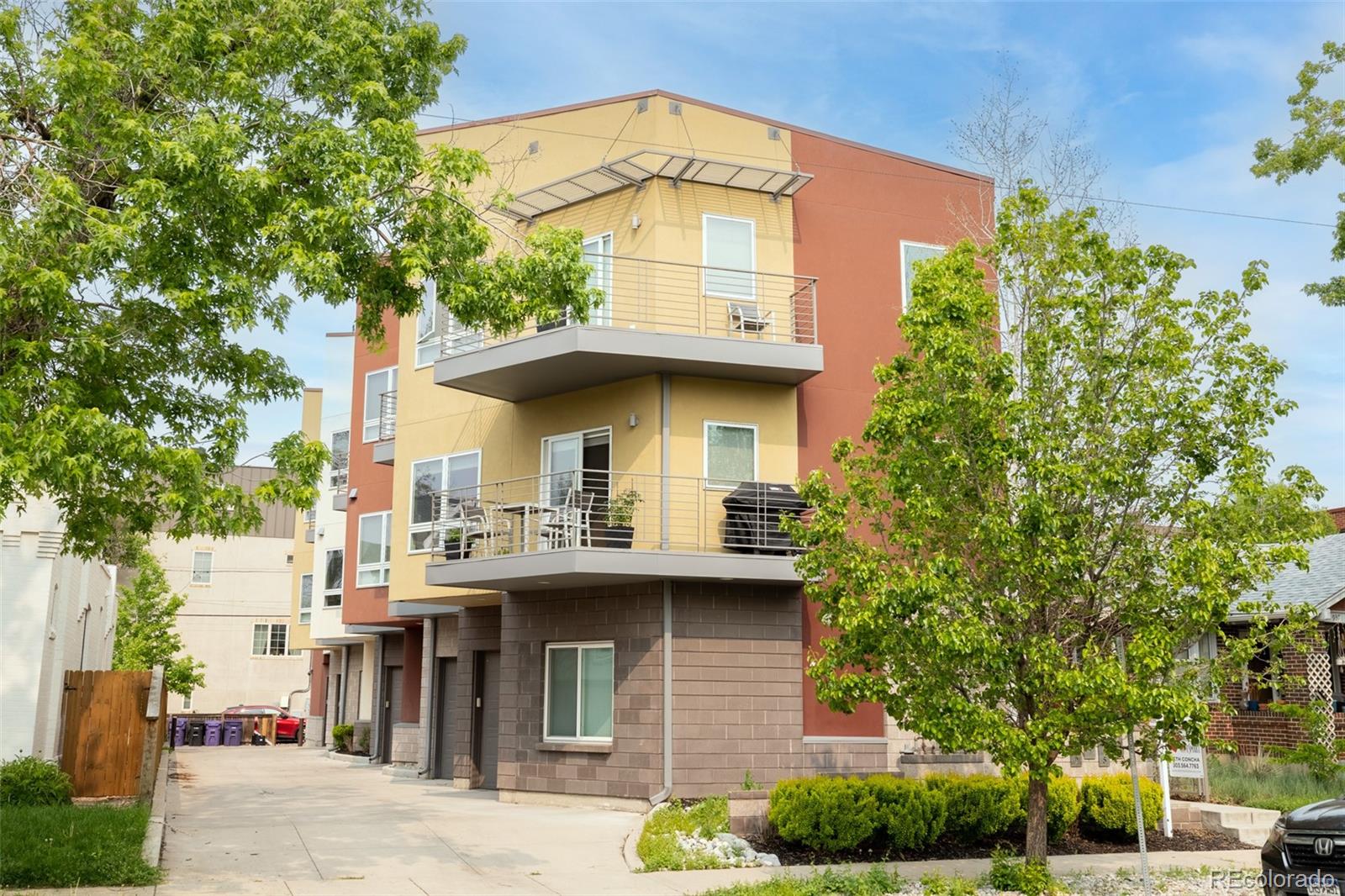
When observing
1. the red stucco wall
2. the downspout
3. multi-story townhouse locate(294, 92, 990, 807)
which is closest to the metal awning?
multi-story townhouse locate(294, 92, 990, 807)

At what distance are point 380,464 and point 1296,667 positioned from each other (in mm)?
20996

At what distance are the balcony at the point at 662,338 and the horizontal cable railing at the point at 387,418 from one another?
7.45 metres

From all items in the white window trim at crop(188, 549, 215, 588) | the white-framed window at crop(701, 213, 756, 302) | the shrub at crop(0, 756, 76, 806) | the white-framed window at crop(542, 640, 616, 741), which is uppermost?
the white-framed window at crop(701, 213, 756, 302)

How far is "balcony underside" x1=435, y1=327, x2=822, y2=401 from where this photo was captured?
1859cm

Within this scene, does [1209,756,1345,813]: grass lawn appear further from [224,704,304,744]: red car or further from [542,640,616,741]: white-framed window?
[224,704,304,744]: red car

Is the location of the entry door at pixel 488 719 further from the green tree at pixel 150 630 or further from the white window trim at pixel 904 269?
the green tree at pixel 150 630

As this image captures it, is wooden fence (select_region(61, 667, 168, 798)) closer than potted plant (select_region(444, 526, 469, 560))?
Yes

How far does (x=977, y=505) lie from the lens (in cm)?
1269

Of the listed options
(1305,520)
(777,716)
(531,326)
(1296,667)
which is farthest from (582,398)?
(1296,667)

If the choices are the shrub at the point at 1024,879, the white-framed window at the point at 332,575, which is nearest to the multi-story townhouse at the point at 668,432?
the shrub at the point at 1024,879

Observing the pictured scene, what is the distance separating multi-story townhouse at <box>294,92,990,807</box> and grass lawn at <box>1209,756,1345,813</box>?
579 centimetres

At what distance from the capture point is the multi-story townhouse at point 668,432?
730 inches

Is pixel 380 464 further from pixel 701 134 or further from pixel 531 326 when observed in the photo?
pixel 701 134

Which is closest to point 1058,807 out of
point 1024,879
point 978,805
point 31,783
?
point 978,805
